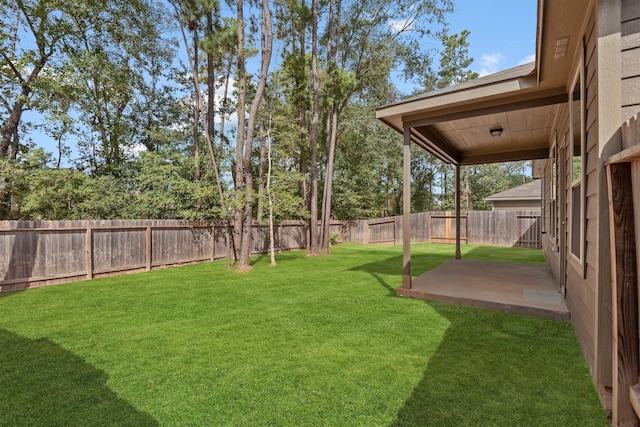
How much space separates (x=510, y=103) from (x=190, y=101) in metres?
14.5

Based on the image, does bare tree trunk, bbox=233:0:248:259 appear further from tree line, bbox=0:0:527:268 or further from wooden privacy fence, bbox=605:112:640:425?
wooden privacy fence, bbox=605:112:640:425

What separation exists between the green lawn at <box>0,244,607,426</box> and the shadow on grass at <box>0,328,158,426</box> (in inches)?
0.4

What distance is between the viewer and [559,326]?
3234mm

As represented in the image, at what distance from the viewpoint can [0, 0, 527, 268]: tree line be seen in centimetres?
884

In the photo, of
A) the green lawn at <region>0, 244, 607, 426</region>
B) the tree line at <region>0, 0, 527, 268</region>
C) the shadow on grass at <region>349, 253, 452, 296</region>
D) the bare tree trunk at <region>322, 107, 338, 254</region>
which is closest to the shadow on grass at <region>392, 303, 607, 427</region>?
the green lawn at <region>0, 244, 607, 426</region>

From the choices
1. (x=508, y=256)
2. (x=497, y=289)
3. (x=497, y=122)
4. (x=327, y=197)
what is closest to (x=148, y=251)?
(x=327, y=197)

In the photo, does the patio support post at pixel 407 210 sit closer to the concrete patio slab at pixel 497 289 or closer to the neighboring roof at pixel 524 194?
the concrete patio slab at pixel 497 289

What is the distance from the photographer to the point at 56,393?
2182 millimetres

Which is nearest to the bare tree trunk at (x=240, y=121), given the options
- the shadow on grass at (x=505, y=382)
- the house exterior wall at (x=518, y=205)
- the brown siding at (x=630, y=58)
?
the shadow on grass at (x=505, y=382)

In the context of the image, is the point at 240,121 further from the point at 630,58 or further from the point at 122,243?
the point at 630,58

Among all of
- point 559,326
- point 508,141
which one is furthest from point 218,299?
point 508,141

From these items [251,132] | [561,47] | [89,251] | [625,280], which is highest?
[251,132]

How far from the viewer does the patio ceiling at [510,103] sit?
2537 millimetres

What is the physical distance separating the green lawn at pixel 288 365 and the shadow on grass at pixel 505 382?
0.01 metres
